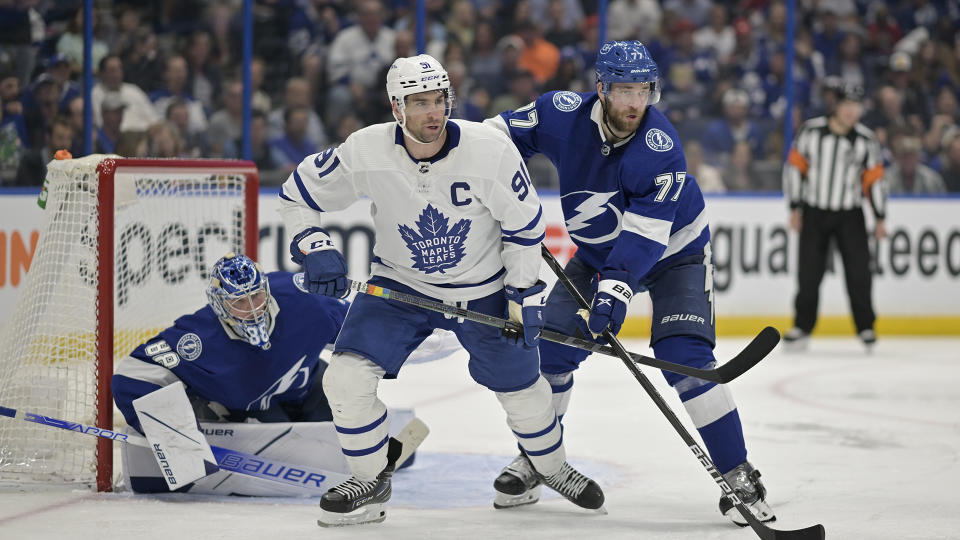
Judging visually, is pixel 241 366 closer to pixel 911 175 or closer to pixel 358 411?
pixel 358 411

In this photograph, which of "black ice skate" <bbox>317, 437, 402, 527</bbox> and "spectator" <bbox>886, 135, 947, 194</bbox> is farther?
"spectator" <bbox>886, 135, 947, 194</bbox>

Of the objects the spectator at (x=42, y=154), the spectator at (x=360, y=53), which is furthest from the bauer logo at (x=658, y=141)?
the spectator at (x=360, y=53)

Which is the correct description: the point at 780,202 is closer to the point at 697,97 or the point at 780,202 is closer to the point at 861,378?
the point at 697,97

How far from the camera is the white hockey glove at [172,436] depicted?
10.7ft

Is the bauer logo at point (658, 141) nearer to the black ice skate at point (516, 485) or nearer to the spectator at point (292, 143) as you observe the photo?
the black ice skate at point (516, 485)

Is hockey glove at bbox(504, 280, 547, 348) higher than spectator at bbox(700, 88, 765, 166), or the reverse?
spectator at bbox(700, 88, 765, 166)

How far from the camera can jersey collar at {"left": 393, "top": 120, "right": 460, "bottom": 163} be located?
301cm

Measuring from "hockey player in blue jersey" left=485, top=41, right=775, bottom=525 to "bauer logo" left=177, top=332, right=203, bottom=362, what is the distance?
2.74ft

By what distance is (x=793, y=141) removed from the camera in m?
7.39

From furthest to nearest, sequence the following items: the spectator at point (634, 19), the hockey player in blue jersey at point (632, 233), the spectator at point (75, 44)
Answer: the spectator at point (634, 19) → the spectator at point (75, 44) → the hockey player in blue jersey at point (632, 233)

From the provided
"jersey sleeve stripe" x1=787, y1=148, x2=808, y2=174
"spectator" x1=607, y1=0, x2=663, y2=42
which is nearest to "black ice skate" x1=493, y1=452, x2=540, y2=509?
"jersey sleeve stripe" x1=787, y1=148, x2=808, y2=174

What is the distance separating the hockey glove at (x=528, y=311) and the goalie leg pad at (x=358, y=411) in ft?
1.11

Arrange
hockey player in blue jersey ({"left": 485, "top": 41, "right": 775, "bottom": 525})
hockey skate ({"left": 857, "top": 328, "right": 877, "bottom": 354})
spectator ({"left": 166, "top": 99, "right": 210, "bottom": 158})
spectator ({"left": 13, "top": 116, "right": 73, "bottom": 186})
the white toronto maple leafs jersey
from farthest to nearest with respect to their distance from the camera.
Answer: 1. hockey skate ({"left": 857, "top": 328, "right": 877, "bottom": 354})
2. spectator ({"left": 166, "top": 99, "right": 210, "bottom": 158})
3. spectator ({"left": 13, "top": 116, "right": 73, "bottom": 186})
4. hockey player in blue jersey ({"left": 485, "top": 41, "right": 775, "bottom": 525})
5. the white toronto maple leafs jersey

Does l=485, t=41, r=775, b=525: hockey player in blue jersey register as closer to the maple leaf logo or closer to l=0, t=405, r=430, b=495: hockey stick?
the maple leaf logo
